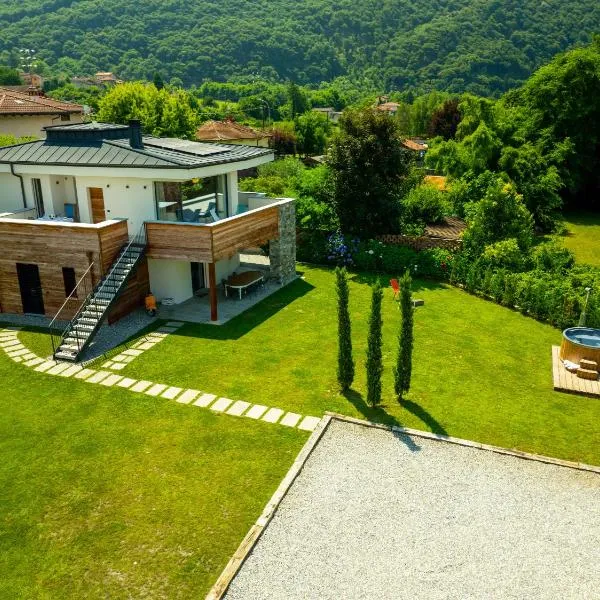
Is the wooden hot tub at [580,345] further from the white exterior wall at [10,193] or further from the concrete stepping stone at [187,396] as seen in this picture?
the white exterior wall at [10,193]

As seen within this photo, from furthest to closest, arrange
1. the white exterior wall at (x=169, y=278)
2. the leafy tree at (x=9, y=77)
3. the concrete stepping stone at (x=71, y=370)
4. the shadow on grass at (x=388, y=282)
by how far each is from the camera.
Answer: the leafy tree at (x=9, y=77), the shadow on grass at (x=388, y=282), the white exterior wall at (x=169, y=278), the concrete stepping stone at (x=71, y=370)

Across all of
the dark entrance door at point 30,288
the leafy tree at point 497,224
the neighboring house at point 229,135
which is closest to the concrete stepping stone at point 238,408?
the dark entrance door at point 30,288

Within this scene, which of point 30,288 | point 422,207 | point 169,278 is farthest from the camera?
point 422,207

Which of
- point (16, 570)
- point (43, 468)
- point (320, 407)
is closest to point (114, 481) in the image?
point (43, 468)

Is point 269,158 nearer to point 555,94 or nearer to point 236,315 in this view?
point 236,315

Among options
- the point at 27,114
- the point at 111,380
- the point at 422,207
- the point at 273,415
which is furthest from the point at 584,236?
the point at 27,114

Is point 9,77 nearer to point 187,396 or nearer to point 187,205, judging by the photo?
point 187,205
